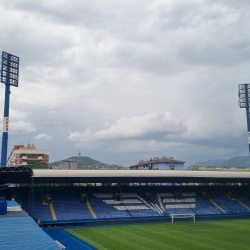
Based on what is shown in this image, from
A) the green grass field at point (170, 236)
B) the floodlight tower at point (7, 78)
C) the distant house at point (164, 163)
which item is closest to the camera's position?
the green grass field at point (170, 236)

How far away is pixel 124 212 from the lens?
50.8m

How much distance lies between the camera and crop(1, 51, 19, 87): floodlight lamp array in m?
54.5

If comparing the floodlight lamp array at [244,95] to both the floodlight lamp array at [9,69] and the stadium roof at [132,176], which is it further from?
the floodlight lamp array at [9,69]

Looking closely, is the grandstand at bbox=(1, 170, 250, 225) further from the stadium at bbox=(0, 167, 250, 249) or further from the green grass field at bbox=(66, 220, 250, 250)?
the green grass field at bbox=(66, 220, 250, 250)

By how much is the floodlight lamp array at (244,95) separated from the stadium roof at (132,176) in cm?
2072

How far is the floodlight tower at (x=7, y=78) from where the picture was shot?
54344 mm

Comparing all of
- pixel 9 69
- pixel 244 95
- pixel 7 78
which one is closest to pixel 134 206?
pixel 7 78

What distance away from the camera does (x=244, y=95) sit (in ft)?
238

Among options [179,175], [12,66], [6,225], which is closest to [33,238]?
[6,225]

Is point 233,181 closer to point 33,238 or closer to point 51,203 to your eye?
point 51,203

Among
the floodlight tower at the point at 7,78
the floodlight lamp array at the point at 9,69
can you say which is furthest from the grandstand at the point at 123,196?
the floodlight lamp array at the point at 9,69

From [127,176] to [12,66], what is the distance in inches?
1131

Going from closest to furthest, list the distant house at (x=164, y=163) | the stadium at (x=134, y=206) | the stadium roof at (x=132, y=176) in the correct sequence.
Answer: the stadium at (x=134, y=206)
the stadium roof at (x=132, y=176)
the distant house at (x=164, y=163)

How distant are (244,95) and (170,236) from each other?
157 ft
